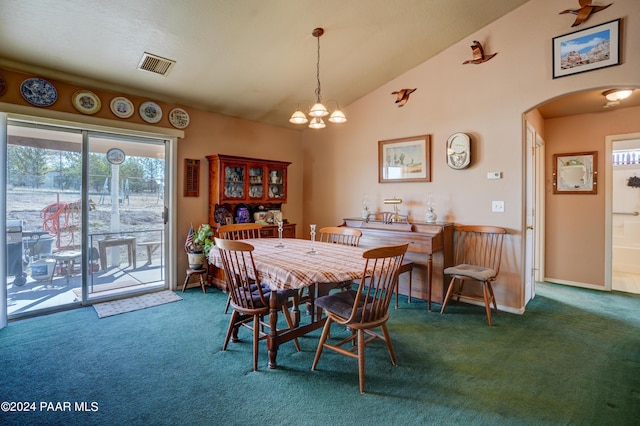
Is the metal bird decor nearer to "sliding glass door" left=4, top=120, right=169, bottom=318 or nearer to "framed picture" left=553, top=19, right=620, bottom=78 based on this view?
"framed picture" left=553, top=19, right=620, bottom=78

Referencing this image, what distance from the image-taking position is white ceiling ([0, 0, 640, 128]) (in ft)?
8.90

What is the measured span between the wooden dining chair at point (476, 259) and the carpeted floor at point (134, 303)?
10.6 feet

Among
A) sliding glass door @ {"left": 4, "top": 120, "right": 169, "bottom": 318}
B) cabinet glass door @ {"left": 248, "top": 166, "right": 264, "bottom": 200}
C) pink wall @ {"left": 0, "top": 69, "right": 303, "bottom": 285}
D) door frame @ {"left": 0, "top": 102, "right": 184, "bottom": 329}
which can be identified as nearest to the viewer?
door frame @ {"left": 0, "top": 102, "right": 184, "bottom": 329}

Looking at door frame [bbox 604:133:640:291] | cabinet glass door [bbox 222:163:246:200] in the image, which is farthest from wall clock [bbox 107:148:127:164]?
door frame [bbox 604:133:640:291]

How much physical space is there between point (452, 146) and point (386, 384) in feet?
9.52

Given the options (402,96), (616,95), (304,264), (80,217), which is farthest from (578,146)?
(80,217)

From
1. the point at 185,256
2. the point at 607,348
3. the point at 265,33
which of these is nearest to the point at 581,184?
the point at 607,348

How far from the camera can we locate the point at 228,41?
3.22 meters

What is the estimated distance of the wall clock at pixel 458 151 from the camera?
3795mm

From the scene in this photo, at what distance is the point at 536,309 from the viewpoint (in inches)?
144

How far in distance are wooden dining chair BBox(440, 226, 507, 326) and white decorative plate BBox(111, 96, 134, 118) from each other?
4.14 metres

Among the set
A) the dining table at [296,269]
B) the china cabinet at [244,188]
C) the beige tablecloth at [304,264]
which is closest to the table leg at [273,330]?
the dining table at [296,269]

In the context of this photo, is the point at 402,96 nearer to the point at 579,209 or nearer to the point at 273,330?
the point at 579,209

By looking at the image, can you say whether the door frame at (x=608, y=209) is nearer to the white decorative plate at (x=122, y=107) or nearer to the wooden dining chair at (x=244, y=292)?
the wooden dining chair at (x=244, y=292)
